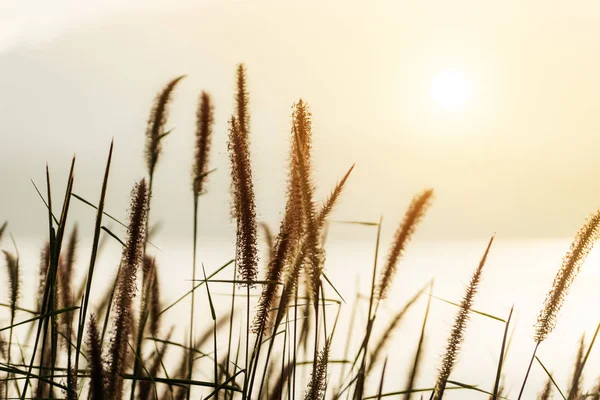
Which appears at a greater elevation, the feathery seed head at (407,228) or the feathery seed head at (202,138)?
the feathery seed head at (202,138)

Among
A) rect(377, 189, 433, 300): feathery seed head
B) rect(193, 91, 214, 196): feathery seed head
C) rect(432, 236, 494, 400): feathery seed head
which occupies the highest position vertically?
rect(193, 91, 214, 196): feathery seed head

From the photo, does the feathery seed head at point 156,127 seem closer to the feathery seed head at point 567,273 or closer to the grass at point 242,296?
the grass at point 242,296

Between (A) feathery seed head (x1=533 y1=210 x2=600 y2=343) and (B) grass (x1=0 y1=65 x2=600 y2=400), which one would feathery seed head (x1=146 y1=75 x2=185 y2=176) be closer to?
(B) grass (x1=0 y1=65 x2=600 y2=400)

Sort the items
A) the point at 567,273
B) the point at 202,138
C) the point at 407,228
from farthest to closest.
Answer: the point at 202,138
the point at 567,273
the point at 407,228

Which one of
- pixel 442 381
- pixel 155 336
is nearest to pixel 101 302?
pixel 155 336

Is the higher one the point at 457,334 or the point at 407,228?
the point at 407,228

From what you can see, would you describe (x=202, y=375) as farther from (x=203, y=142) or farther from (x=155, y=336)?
(x=203, y=142)

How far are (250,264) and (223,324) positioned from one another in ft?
1.45

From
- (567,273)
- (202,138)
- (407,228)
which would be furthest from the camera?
(202,138)

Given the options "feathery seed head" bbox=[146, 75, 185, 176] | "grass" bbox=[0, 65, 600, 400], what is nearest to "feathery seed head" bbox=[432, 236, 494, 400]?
"grass" bbox=[0, 65, 600, 400]

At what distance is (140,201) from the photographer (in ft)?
3.94

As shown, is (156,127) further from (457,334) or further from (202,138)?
(457,334)

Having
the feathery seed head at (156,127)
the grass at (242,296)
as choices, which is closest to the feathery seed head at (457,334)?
the grass at (242,296)

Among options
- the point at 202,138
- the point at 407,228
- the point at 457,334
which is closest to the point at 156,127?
the point at 202,138
